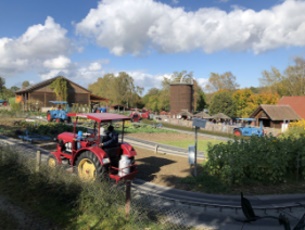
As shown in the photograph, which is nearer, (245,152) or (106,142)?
(106,142)

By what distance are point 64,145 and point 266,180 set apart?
26.6ft

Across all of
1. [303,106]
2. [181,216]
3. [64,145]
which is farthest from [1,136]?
[303,106]

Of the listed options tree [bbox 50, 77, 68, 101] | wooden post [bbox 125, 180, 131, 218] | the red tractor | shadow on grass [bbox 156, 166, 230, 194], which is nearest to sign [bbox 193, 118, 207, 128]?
shadow on grass [bbox 156, 166, 230, 194]

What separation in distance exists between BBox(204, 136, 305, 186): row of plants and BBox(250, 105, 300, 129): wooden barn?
26.3 meters

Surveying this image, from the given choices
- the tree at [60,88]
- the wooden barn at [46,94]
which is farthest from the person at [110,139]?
the tree at [60,88]

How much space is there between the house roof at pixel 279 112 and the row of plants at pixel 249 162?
26.3 meters

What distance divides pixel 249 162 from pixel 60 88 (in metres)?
41.3

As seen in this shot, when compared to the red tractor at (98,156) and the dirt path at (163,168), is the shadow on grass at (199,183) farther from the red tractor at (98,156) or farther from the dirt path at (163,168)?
the red tractor at (98,156)

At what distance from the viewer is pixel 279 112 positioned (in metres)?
37.7

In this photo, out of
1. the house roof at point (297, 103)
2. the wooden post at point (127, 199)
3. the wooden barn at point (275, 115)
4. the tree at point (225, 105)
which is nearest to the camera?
the wooden post at point (127, 199)

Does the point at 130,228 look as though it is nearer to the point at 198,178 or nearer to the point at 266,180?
the point at 198,178

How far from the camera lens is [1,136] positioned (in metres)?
19.1

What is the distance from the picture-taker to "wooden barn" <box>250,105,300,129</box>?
1446 inches

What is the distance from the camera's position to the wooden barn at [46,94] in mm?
46406
